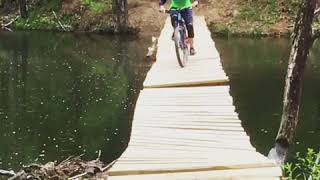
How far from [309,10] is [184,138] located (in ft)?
7.95

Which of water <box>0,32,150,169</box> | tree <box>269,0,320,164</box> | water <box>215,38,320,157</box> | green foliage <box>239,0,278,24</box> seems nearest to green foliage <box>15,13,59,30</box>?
water <box>0,32,150,169</box>

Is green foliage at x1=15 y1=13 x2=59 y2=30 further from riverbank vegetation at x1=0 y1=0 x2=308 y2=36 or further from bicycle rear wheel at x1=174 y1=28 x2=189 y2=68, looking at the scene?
bicycle rear wheel at x1=174 y1=28 x2=189 y2=68

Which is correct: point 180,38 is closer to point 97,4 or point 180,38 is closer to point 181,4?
point 181,4

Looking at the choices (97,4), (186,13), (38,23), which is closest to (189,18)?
(186,13)

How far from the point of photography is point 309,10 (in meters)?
8.48

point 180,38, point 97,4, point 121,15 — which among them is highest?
point 180,38

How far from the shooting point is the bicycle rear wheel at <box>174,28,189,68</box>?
12.8 metres

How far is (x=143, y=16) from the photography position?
3316cm

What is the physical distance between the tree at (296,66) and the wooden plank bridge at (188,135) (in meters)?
0.75

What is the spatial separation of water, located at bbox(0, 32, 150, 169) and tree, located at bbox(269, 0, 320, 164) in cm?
476

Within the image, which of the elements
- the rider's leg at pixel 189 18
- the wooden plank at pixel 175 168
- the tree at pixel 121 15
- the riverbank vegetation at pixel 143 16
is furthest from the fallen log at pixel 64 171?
the tree at pixel 121 15

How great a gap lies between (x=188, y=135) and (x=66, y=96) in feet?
35.2

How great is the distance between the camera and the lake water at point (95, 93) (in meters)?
13.9

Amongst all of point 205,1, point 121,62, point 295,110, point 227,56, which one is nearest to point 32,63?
point 121,62
